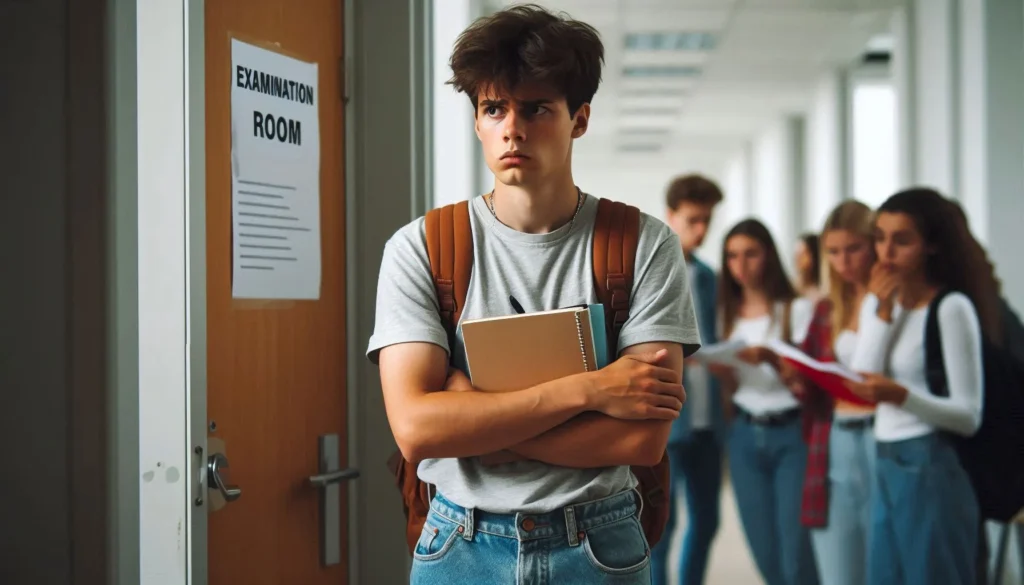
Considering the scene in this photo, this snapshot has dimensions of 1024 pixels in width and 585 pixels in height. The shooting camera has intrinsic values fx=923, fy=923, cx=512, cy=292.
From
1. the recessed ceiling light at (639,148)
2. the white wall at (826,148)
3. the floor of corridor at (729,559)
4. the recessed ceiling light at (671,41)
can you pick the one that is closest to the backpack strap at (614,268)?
the floor of corridor at (729,559)

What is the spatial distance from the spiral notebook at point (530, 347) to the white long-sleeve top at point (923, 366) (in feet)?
7.92

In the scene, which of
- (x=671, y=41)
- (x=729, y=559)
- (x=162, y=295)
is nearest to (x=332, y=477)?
(x=162, y=295)

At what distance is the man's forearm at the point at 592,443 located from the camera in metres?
1.29

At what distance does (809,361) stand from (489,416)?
273 centimetres

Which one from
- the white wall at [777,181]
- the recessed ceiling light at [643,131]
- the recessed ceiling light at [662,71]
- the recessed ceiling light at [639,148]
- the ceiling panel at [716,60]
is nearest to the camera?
the ceiling panel at [716,60]

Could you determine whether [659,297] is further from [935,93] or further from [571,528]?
[935,93]

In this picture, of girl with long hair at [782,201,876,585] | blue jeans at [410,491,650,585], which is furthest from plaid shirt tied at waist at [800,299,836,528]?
blue jeans at [410,491,650,585]

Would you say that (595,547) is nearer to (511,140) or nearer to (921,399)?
(511,140)

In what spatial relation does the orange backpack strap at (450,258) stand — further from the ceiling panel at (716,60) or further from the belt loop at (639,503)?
Answer: the ceiling panel at (716,60)

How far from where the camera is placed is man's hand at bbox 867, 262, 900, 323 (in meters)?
3.46

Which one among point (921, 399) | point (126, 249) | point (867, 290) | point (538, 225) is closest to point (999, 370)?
point (921, 399)

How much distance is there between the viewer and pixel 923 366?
333cm

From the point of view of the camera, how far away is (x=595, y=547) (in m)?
1.30

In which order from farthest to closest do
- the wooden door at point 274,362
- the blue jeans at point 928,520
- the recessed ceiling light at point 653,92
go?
1. the recessed ceiling light at point 653,92
2. the blue jeans at point 928,520
3. the wooden door at point 274,362
